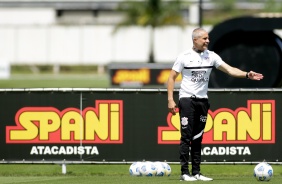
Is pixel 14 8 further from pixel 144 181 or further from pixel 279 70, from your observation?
pixel 144 181

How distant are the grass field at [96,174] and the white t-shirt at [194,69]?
51.7 inches

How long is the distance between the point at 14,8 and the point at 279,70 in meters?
61.4

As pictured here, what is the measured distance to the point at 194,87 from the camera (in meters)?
13.0

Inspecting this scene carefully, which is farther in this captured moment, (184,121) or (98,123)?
(98,123)

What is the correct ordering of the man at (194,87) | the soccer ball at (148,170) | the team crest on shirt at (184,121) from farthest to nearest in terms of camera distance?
the soccer ball at (148,170)
the team crest on shirt at (184,121)
the man at (194,87)

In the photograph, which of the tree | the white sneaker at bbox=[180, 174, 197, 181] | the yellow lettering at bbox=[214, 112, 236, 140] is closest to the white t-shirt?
the white sneaker at bbox=[180, 174, 197, 181]

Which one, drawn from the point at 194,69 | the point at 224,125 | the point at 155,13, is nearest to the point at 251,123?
the point at 224,125

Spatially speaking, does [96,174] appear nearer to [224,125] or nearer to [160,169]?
[160,169]

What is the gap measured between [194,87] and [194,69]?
0.87 feet

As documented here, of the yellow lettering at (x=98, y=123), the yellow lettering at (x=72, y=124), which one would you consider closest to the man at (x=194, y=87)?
the yellow lettering at (x=98, y=123)

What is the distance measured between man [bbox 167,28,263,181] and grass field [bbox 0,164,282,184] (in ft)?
1.68

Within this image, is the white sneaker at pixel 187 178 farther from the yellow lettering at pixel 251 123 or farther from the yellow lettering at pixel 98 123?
the yellow lettering at pixel 98 123

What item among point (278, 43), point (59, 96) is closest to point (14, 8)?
point (278, 43)

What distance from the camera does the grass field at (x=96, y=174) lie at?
527 inches
